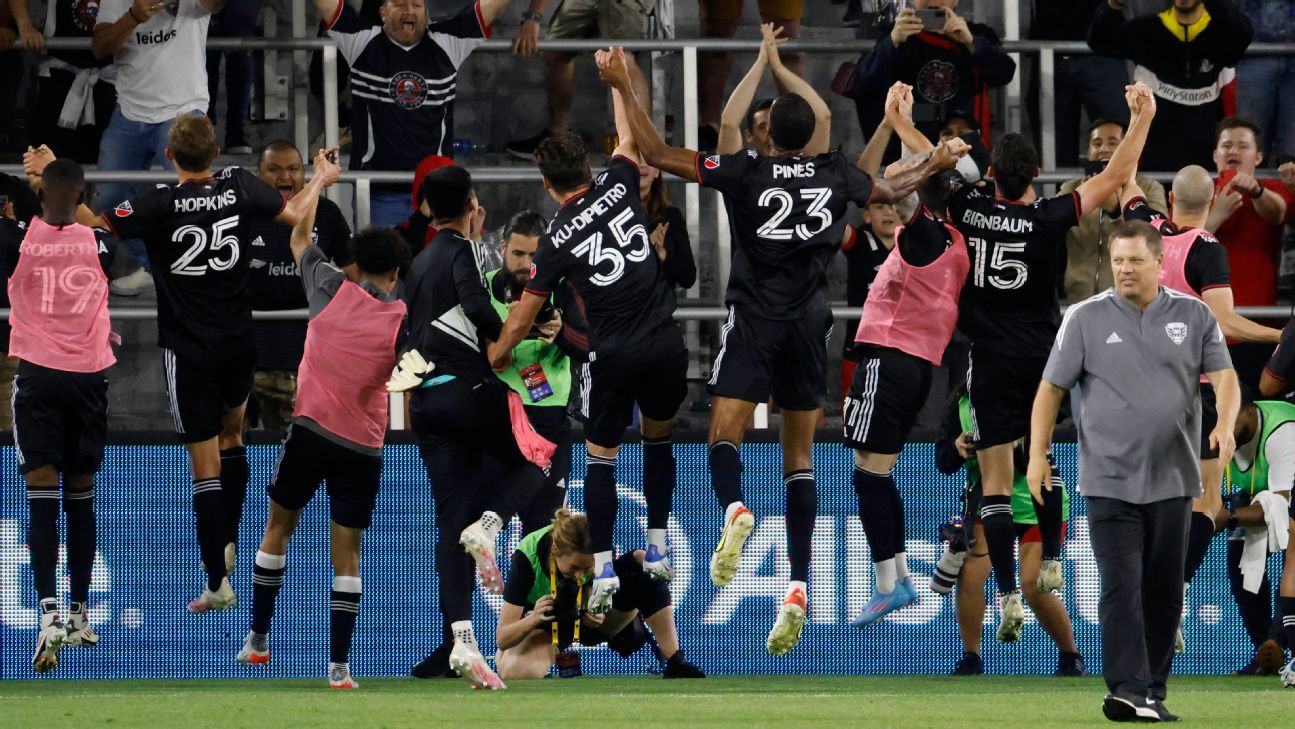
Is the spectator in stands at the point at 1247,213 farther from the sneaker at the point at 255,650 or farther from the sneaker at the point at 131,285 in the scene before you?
the sneaker at the point at 131,285

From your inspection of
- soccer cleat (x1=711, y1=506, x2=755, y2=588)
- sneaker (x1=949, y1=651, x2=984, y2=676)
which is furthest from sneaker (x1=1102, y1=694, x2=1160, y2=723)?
sneaker (x1=949, y1=651, x2=984, y2=676)

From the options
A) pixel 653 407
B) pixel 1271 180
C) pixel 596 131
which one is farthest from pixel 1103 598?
pixel 596 131

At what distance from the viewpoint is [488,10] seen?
14.2 meters

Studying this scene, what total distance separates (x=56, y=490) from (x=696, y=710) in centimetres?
454

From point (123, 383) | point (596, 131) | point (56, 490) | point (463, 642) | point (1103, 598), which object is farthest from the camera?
point (596, 131)

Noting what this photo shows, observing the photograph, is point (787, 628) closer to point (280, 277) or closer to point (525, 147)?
point (280, 277)

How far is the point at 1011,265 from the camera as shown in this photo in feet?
38.1

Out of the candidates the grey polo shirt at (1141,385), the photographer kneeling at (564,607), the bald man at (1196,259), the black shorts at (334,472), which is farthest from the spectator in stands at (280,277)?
the grey polo shirt at (1141,385)

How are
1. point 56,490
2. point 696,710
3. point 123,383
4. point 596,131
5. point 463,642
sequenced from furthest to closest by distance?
point 596,131 < point 123,383 < point 56,490 < point 463,642 < point 696,710

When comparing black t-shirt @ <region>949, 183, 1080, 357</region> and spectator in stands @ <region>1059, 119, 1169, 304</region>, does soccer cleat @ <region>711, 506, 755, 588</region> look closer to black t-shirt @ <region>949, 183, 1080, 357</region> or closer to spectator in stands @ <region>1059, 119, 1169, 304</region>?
black t-shirt @ <region>949, 183, 1080, 357</region>

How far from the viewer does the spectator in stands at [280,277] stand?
1286cm

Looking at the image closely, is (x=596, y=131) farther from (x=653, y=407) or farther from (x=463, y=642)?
(x=463, y=642)

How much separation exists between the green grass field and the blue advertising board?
1.29 m

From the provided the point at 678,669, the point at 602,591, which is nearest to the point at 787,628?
the point at 602,591
